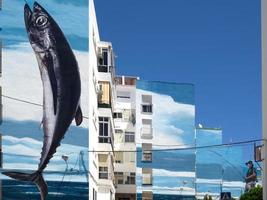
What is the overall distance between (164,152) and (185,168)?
2.64m

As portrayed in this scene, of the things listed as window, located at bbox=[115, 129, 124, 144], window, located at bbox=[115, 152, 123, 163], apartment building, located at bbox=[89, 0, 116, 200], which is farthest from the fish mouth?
window, located at bbox=[115, 129, 124, 144]

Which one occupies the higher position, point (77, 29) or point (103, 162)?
point (77, 29)

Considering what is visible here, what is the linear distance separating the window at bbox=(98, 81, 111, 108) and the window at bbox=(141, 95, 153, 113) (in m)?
18.5

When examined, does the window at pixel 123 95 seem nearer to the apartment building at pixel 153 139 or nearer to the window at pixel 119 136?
the apartment building at pixel 153 139

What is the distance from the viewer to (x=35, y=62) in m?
34.9

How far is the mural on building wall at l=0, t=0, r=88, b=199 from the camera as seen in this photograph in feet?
112

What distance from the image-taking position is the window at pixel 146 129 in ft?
195

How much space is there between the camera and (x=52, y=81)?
34656 millimetres

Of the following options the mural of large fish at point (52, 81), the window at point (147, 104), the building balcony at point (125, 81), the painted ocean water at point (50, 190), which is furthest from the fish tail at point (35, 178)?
the building balcony at point (125, 81)

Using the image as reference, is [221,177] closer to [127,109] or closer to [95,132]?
[127,109]

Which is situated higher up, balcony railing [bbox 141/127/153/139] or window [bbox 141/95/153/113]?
window [bbox 141/95/153/113]

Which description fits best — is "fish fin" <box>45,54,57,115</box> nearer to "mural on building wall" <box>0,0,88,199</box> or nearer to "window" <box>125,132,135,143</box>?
"mural on building wall" <box>0,0,88,199</box>

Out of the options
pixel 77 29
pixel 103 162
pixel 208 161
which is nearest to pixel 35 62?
pixel 77 29

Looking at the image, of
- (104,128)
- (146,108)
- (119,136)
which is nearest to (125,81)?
(146,108)
